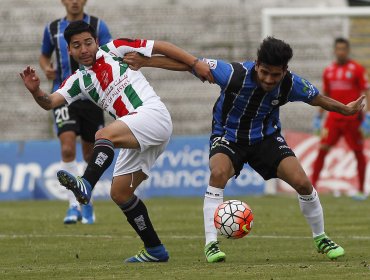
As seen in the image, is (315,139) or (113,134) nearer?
(113,134)

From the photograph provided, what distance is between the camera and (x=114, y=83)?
28.7ft

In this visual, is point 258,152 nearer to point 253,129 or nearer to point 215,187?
point 253,129

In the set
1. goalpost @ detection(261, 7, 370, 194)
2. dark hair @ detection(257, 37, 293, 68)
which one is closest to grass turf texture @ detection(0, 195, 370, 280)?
dark hair @ detection(257, 37, 293, 68)

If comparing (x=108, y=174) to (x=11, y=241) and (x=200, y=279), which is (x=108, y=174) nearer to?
(x=11, y=241)

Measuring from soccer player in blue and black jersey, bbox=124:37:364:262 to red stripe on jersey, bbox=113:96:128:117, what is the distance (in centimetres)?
37

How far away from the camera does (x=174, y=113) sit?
2344 centimetres

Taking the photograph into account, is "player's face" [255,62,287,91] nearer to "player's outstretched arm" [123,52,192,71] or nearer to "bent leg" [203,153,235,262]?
"player's outstretched arm" [123,52,192,71]

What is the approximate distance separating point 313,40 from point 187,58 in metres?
15.5

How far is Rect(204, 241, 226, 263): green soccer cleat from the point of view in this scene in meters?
8.50

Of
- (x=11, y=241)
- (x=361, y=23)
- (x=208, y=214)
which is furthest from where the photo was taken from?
(x=361, y=23)

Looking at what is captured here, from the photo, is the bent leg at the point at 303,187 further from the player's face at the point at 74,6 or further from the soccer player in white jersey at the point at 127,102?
the player's face at the point at 74,6

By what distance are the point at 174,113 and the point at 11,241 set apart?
42.5 feet

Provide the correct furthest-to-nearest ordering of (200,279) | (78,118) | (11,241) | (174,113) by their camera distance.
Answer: (174,113)
(78,118)
(11,241)
(200,279)

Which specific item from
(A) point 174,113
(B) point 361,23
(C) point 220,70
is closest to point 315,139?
(B) point 361,23
